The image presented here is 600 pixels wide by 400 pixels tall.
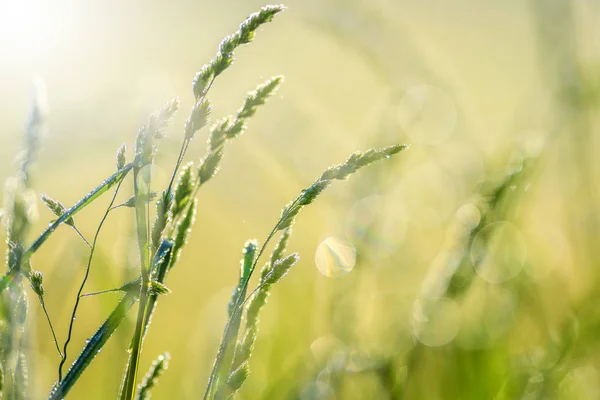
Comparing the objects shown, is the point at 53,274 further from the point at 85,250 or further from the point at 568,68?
the point at 568,68

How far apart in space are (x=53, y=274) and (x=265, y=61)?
126 centimetres

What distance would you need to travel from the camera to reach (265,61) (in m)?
2.50

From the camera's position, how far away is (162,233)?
655 mm

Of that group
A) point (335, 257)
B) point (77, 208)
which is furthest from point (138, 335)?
point (335, 257)

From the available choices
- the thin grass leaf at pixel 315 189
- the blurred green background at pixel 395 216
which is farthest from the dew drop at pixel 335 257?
the thin grass leaf at pixel 315 189

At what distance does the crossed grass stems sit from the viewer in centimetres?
65

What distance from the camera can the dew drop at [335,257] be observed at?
185 centimetres

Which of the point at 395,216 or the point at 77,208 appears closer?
the point at 77,208

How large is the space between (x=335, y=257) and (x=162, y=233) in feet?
4.51

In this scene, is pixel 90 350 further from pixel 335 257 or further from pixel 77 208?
pixel 335 257

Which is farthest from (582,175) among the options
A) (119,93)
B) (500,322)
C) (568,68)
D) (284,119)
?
(119,93)

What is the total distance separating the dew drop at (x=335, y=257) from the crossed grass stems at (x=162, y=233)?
1.08 meters

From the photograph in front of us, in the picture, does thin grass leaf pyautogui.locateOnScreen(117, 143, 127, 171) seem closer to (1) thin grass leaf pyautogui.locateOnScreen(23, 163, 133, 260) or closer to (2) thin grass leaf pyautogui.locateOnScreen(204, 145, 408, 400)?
(1) thin grass leaf pyautogui.locateOnScreen(23, 163, 133, 260)

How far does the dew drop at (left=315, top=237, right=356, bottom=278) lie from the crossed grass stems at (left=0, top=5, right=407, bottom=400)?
1084 mm
